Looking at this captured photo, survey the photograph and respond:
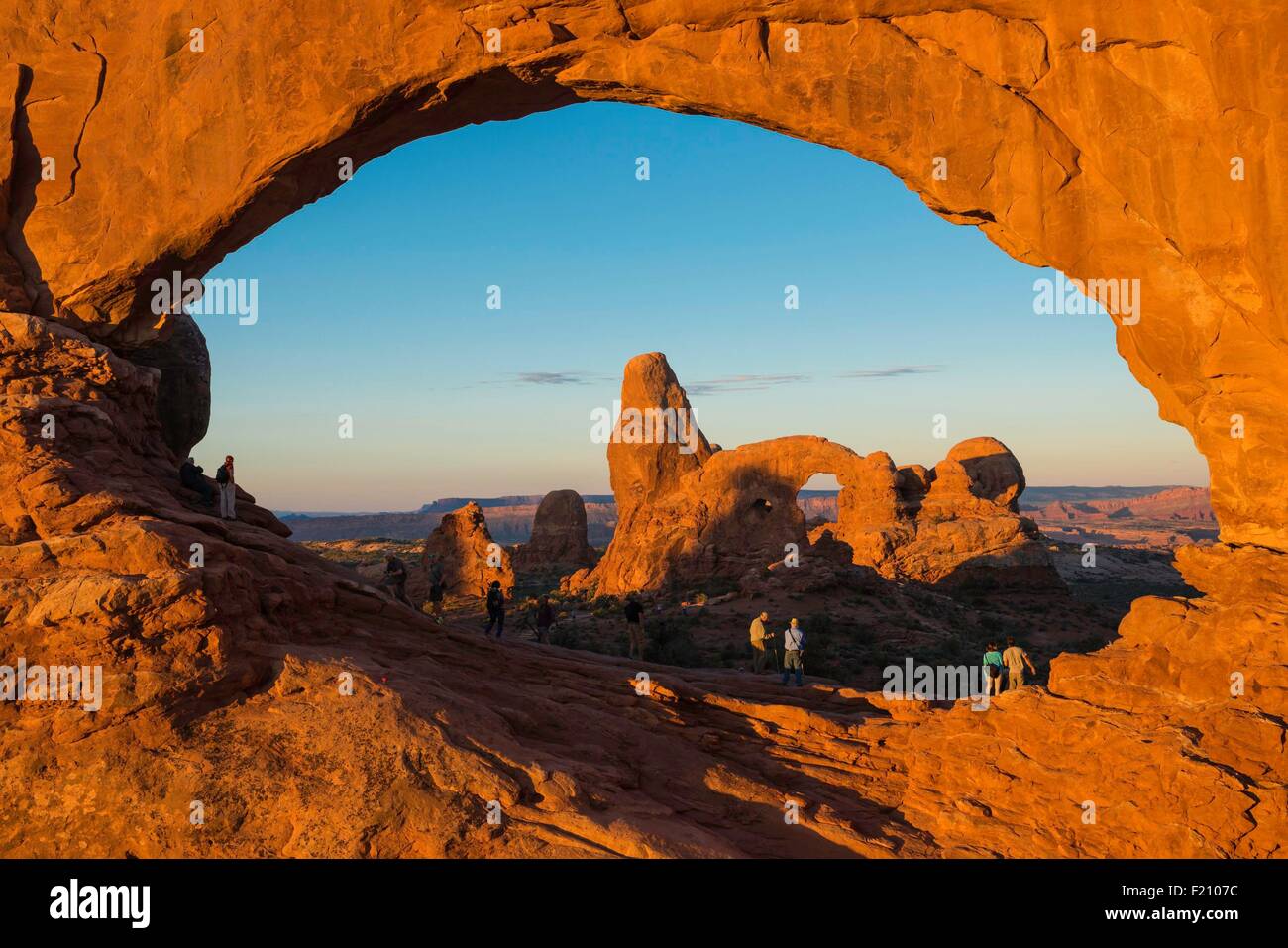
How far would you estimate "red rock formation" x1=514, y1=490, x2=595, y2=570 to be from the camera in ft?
157

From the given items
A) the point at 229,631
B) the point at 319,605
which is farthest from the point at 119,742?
the point at 319,605

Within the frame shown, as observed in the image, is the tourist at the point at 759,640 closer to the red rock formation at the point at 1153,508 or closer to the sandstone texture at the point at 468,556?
the sandstone texture at the point at 468,556

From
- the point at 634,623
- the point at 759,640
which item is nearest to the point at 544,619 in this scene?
the point at 634,623

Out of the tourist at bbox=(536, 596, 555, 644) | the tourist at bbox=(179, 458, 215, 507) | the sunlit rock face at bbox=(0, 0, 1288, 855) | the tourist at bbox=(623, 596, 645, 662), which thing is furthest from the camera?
the tourist at bbox=(536, 596, 555, 644)

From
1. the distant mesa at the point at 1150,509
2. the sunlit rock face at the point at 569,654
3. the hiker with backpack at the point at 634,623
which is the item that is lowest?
the distant mesa at the point at 1150,509

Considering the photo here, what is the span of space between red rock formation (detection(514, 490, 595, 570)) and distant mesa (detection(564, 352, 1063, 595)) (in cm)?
879

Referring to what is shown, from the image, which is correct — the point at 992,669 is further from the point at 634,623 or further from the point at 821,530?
the point at 821,530

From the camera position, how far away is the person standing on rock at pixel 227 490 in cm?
1284

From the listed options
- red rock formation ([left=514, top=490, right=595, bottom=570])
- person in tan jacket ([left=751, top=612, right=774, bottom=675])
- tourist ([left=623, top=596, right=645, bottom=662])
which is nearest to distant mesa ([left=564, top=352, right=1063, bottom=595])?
red rock formation ([left=514, top=490, right=595, bottom=570])

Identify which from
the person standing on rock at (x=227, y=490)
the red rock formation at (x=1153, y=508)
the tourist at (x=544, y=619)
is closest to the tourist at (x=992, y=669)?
the tourist at (x=544, y=619)

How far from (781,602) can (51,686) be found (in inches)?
907

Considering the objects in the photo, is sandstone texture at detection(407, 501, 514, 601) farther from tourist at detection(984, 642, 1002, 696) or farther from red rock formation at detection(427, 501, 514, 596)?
tourist at detection(984, 642, 1002, 696)

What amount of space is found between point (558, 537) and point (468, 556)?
38.9 feet

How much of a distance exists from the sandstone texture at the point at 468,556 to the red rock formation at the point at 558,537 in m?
10.2
